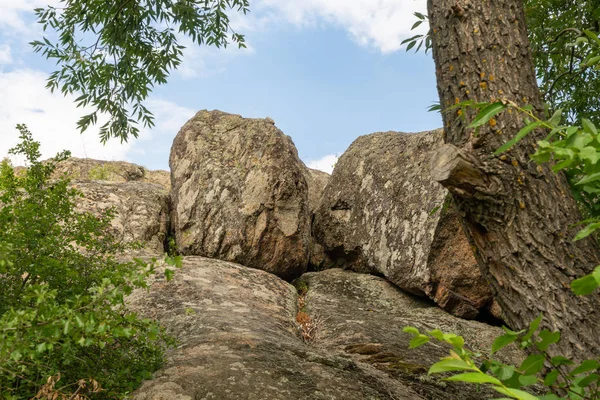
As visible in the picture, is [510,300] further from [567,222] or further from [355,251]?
[355,251]

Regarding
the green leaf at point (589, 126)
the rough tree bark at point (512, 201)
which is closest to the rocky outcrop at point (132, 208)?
the rough tree bark at point (512, 201)

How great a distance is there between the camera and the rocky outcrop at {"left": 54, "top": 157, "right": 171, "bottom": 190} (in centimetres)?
1195

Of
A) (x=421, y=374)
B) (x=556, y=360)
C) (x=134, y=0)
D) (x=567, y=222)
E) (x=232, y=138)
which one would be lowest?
(x=421, y=374)

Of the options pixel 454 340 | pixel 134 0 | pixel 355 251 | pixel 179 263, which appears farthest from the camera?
pixel 355 251

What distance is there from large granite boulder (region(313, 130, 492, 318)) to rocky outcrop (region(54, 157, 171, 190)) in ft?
17.0

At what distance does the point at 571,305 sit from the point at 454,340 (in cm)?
187

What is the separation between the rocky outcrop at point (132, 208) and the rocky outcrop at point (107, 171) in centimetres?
248

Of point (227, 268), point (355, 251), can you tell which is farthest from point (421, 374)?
point (355, 251)

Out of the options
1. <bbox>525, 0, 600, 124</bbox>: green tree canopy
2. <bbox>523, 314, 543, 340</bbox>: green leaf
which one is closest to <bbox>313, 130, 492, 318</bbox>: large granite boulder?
<bbox>525, 0, 600, 124</bbox>: green tree canopy

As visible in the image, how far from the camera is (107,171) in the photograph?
12.7 meters

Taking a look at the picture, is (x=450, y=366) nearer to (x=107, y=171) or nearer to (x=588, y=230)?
(x=588, y=230)

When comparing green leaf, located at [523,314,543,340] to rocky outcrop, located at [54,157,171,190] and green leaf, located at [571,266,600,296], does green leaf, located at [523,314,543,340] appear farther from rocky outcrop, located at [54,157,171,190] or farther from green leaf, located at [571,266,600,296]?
rocky outcrop, located at [54,157,171,190]

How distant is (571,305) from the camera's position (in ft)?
9.94

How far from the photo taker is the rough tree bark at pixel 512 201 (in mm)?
3061
